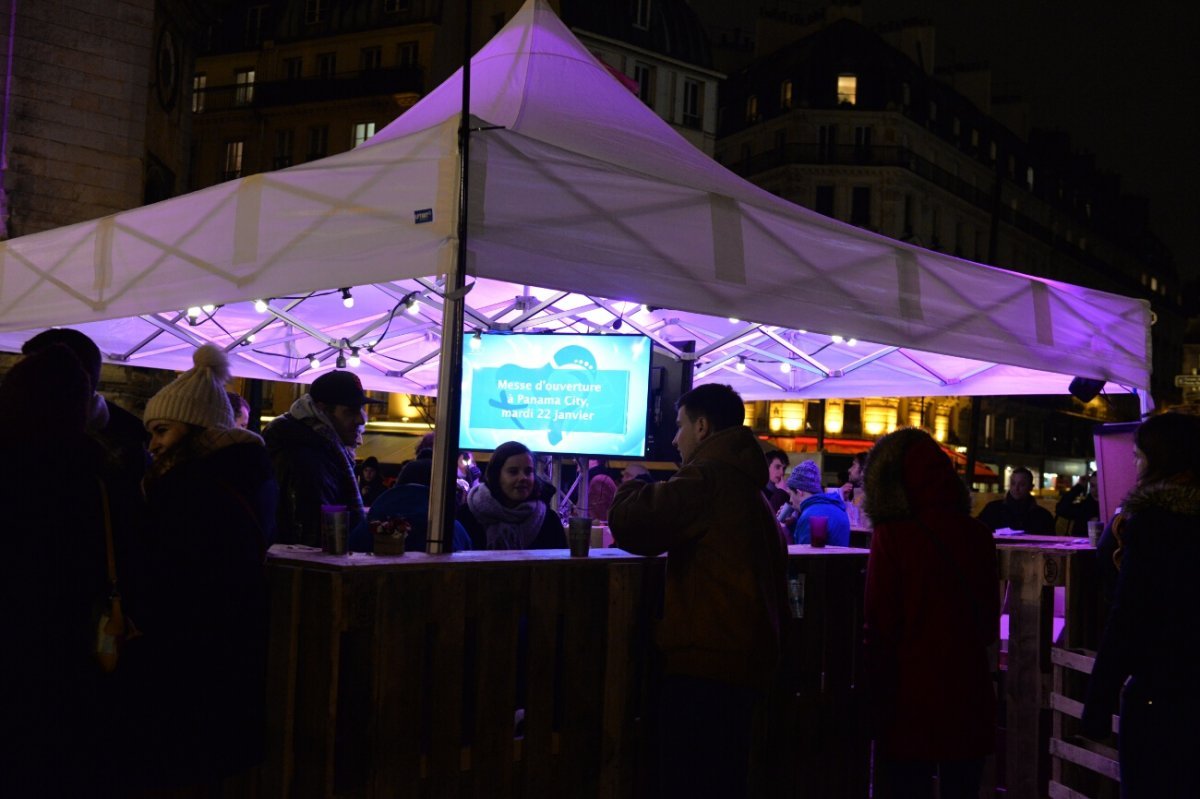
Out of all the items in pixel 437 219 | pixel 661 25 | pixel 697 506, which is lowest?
pixel 697 506

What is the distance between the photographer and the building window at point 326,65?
4035cm

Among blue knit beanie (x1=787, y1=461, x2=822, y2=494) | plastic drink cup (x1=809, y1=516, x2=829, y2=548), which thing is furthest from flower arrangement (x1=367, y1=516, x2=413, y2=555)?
blue knit beanie (x1=787, y1=461, x2=822, y2=494)

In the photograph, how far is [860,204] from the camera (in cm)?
4662

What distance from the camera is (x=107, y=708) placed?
2959 mm

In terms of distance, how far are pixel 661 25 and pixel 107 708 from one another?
4062 centimetres

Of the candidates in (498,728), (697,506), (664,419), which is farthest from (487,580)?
(664,419)

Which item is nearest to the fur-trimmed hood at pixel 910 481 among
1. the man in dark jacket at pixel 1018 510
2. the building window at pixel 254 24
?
the man in dark jacket at pixel 1018 510

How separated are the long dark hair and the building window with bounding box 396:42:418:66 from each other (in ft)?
124

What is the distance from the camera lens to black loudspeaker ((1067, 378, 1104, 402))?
22.3 feet

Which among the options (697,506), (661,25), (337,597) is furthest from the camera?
(661,25)

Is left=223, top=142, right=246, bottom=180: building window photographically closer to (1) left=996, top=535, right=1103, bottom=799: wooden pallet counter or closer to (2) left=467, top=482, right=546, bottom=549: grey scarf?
(2) left=467, top=482, right=546, bottom=549: grey scarf

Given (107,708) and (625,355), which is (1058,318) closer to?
(625,355)

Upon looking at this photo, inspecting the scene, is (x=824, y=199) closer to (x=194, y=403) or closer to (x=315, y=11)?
(x=315, y=11)

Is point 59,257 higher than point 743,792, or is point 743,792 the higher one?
point 59,257
